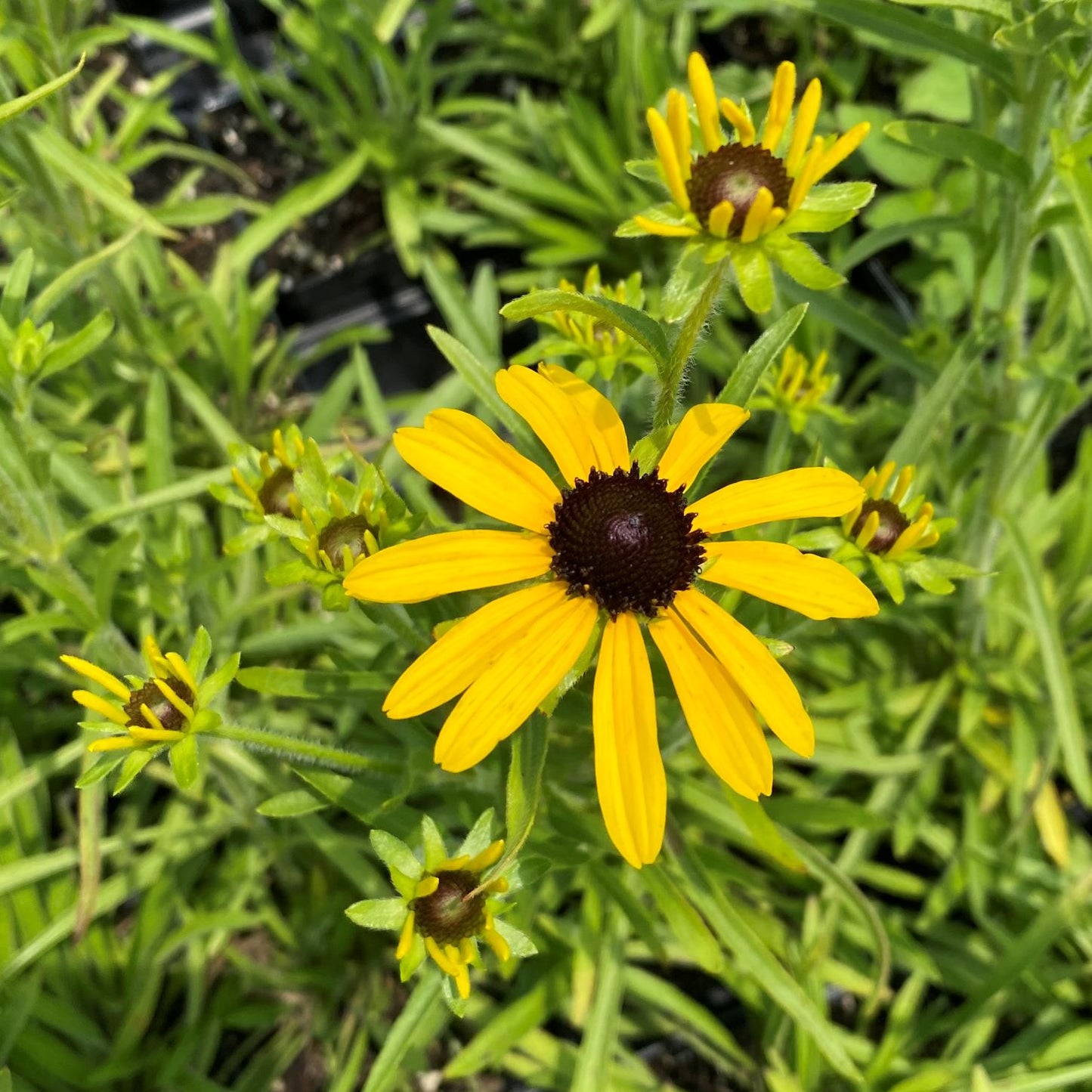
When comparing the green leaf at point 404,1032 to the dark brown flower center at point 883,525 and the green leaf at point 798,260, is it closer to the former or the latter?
the dark brown flower center at point 883,525

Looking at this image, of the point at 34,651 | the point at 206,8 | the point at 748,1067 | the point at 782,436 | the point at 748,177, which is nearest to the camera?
the point at 748,177

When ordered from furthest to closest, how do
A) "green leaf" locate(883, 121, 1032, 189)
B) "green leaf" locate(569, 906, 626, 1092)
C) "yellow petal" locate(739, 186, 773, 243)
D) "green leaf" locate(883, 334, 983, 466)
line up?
"green leaf" locate(569, 906, 626, 1092) < "green leaf" locate(883, 334, 983, 466) < "green leaf" locate(883, 121, 1032, 189) < "yellow petal" locate(739, 186, 773, 243)

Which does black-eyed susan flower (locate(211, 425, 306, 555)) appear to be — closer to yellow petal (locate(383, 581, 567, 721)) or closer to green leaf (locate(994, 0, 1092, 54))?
yellow petal (locate(383, 581, 567, 721))

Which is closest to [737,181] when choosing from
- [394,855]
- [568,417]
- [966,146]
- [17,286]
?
[568,417]

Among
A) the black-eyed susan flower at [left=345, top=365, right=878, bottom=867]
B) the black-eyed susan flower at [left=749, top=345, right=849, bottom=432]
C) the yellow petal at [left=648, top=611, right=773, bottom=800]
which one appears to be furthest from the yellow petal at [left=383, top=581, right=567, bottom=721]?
the black-eyed susan flower at [left=749, top=345, right=849, bottom=432]

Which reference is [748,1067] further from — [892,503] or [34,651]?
[34,651]

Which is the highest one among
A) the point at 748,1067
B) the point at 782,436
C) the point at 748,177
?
the point at 748,177

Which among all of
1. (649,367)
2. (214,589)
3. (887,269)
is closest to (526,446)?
(649,367)
